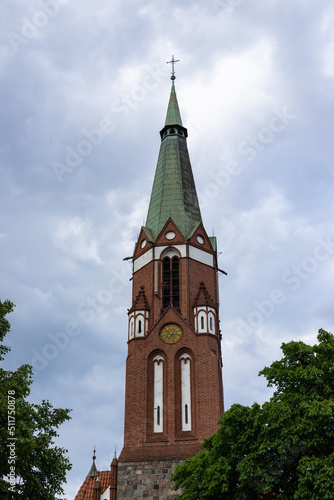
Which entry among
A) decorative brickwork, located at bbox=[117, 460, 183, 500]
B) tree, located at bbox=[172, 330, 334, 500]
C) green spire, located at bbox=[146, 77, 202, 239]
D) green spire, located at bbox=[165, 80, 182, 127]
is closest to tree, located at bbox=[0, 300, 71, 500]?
tree, located at bbox=[172, 330, 334, 500]

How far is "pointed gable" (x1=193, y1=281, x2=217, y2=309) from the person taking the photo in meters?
41.4

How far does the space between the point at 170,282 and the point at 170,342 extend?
4.70 metres

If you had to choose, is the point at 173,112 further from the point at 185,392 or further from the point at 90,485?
the point at 90,485

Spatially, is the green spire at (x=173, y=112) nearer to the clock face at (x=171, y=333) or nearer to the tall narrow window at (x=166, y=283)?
the tall narrow window at (x=166, y=283)

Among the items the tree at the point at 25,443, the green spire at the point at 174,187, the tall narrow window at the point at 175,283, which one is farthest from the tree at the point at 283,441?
the green spire at the point at 174,187

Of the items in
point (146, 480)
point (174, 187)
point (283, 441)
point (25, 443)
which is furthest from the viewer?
point (174, 187)

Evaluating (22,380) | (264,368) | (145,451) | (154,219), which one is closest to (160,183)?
(154,219)

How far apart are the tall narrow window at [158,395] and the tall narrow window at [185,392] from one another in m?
1.26

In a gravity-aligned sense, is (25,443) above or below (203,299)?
below

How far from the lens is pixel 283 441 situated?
909 inches

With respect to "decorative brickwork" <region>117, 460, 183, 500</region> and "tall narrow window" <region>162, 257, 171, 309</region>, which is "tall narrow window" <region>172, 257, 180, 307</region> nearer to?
"tall narrow window" <region>162, 257, 171, 309</region>

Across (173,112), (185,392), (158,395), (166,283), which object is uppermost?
(173,112)

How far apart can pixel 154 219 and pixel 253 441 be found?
80.7 feet

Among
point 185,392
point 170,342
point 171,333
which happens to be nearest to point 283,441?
point 185,392
